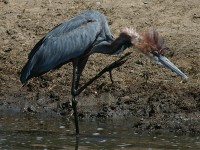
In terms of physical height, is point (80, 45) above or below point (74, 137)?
above

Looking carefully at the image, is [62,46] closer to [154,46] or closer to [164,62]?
[154,46]

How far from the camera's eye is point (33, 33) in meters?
13.7

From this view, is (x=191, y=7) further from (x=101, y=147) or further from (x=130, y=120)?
(x=101, y=147)

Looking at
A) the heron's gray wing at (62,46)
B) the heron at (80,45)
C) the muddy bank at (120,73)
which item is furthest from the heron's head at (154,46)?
the muddy bank at (120,73)

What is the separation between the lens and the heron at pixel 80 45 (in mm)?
10789

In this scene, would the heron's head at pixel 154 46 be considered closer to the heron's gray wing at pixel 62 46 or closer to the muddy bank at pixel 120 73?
the heron's gray wing at pixel 62 46

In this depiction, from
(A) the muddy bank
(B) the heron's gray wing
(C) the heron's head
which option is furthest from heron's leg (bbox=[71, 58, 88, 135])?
(C) the heron's head

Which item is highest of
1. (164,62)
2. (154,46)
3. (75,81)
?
(154,46)

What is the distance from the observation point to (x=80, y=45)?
10.9 metres

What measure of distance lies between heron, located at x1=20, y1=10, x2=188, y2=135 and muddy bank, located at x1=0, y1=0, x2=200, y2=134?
832 millimetres

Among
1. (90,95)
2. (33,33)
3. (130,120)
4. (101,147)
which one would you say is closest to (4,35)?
(33,33)

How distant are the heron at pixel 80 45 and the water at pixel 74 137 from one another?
39 centimetres

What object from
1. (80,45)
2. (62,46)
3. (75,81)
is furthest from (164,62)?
(62,46)

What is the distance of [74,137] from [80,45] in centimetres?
128
